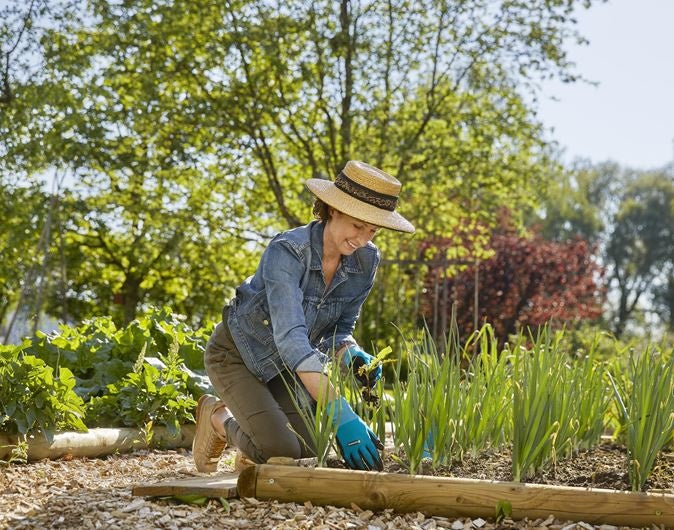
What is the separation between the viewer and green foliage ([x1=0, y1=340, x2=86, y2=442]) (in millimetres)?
3877

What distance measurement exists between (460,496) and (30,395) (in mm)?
2199

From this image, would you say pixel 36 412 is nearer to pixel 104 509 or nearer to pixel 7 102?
pixel 104 509

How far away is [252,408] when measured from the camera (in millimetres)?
3486

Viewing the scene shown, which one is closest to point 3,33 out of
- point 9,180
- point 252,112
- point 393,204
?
point 9,180

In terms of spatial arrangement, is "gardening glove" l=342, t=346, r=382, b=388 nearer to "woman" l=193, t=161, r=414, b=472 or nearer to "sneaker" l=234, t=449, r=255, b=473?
"woman" l=193, t=161, r=414, b=472

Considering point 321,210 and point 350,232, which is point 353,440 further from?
point 321,210

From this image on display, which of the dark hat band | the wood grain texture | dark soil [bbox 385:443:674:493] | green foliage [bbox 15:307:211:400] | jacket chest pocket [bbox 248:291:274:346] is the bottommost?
the wood grain texture

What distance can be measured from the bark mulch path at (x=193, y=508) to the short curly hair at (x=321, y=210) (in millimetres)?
995

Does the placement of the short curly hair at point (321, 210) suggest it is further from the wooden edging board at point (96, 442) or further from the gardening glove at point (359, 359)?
the wooden edging board at point (96, 442)

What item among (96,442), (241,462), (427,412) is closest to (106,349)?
(96,442)

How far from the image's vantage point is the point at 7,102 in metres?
9.40

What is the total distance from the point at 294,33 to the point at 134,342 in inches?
195

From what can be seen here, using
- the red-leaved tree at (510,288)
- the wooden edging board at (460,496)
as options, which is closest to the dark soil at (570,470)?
the wooden edging board at (460,496)

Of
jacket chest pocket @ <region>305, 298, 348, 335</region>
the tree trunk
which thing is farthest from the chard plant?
the tree trunk
